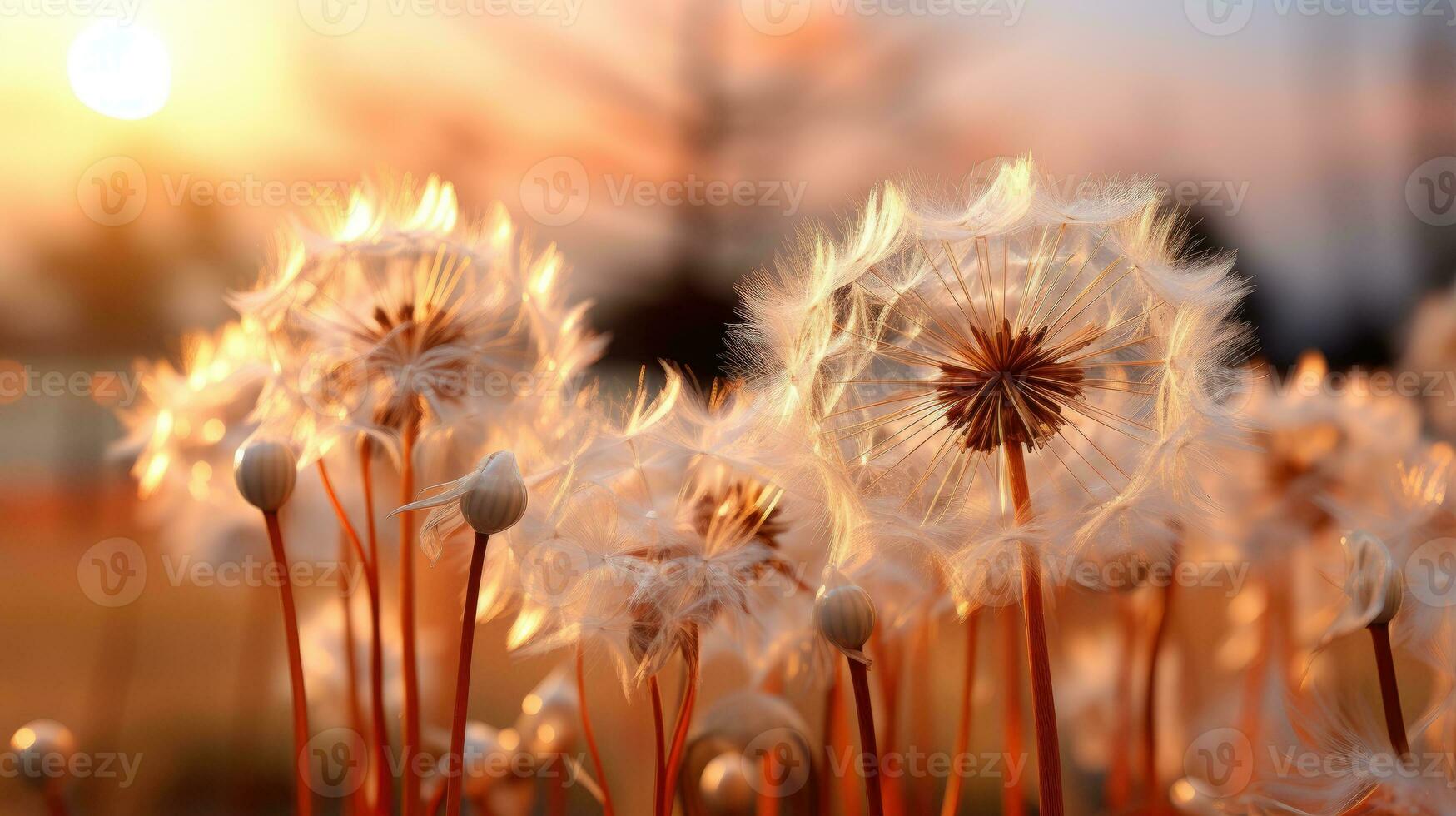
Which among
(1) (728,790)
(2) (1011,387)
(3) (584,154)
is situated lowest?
(1) (728,790)

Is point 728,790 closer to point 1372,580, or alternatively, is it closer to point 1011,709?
point 1011,709

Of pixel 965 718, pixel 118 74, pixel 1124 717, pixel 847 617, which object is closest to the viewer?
pixel 847 617

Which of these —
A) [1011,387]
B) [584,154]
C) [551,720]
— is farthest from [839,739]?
[584,154]

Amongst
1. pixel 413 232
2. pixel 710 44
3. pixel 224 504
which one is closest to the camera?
pixel 413 232

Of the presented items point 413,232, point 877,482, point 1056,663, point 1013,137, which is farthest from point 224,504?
point 1013,137

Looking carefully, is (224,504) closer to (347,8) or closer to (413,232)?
(413,232)

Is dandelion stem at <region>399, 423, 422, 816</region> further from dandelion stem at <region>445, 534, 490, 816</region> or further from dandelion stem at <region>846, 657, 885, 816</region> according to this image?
dandelion stem at <region>846, 657, 885, 816</region>

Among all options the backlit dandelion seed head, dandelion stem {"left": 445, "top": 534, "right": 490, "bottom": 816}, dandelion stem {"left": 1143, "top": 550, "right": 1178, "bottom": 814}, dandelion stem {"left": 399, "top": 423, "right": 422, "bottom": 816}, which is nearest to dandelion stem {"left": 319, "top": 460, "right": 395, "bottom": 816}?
dandelion stem {"left": 399, "top": 423, "right": 422, "bottom": 816}
